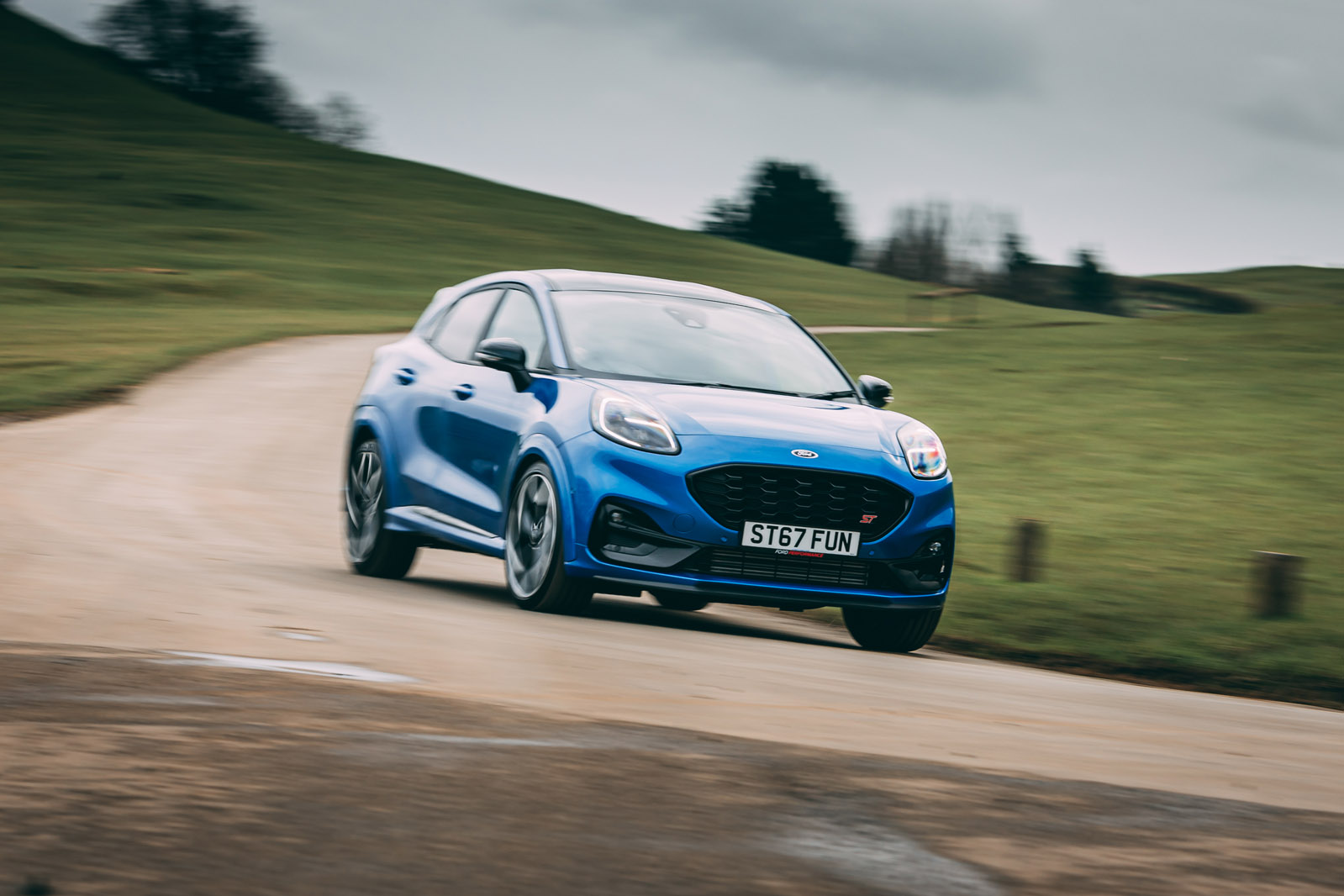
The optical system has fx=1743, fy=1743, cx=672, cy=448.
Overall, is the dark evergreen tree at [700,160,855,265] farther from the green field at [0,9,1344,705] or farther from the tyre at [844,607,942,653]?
the tyre at [844,607,942,653]

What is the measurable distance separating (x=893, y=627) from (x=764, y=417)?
1283mm

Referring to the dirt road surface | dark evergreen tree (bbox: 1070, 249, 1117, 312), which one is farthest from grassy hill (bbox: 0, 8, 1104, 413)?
dark evergreen tree (bbox: 1070, 249, 1117, 312)

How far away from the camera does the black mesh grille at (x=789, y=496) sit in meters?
7.52

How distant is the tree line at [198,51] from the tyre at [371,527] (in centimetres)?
12207

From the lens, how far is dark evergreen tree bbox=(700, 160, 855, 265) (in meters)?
127

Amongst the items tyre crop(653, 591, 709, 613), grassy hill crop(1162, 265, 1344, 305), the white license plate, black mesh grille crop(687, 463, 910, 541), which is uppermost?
grassy hill crop(1162, 265, 1344, 305)

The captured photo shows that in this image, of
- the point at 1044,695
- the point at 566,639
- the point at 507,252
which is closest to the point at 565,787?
the point at 566,639

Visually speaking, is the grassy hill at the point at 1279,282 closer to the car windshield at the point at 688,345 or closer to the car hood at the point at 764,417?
the car windshield at the point at 688,345

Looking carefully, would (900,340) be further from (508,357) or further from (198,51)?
(198,51)

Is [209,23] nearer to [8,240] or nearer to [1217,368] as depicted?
[8,240]

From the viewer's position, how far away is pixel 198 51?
415 feet

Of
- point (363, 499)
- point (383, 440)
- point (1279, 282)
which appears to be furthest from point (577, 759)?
point (1279, 282)

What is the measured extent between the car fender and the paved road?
39cm

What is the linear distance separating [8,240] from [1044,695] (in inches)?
2155
